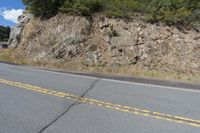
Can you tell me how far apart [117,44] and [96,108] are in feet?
38.6

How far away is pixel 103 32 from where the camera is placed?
19.7 meters

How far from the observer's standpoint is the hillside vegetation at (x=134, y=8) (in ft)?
60.5

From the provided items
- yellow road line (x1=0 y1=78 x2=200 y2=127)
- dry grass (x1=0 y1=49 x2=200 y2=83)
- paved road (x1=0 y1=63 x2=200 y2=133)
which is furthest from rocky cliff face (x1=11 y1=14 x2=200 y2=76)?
yellow road line (x1=0 y1=78 x2=200 y2=127)

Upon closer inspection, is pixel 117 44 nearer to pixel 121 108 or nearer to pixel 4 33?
pixel 121 108

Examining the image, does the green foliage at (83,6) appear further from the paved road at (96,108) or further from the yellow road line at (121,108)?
the yellow road line at (121,108)

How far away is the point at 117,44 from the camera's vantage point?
1856 cm

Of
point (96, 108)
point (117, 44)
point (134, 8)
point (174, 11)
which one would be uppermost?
point (134, 8)

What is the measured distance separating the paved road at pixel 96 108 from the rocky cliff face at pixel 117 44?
6563mm

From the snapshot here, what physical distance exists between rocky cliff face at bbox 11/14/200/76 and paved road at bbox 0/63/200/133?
6.56 meters

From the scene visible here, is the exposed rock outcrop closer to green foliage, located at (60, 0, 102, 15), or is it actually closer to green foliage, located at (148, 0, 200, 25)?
green foliage, located at (60, 0, 102, 15)

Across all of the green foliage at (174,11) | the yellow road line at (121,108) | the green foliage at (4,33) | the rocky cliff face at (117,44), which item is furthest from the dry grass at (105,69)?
the green foliage at (4,33)

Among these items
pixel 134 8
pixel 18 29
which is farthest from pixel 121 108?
pixel 18 29

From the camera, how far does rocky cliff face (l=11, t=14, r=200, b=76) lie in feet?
55.1

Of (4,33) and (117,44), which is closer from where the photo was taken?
(117,44)
